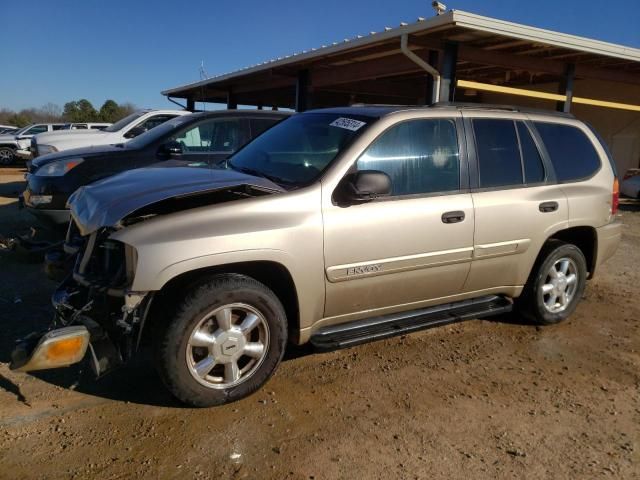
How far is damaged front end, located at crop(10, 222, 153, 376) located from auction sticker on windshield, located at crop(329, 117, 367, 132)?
174 cm

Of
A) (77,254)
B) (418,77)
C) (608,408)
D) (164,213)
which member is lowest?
(608,408)

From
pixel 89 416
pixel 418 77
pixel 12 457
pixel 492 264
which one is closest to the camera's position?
pixel 12 457

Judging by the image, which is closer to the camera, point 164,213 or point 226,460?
point 226,460

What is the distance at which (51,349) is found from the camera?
2725 mm

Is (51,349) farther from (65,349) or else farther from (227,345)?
(227,345)

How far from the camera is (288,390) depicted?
3.43 meters

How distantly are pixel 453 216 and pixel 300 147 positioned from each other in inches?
48.7

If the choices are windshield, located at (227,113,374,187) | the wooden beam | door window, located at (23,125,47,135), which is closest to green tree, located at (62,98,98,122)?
door window, located at (23,125,47,135)

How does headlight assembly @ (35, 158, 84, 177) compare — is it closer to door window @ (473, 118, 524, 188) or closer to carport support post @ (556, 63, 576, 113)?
door window @ (473, 118, 524, 188)

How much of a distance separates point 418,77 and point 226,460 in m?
13.8

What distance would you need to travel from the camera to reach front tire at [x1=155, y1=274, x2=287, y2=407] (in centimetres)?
294

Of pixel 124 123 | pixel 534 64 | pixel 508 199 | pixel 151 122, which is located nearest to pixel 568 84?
pixel 534 64

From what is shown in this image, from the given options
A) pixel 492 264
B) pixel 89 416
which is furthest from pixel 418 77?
pixel 89 416

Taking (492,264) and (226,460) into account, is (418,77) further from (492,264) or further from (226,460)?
(226,460)
